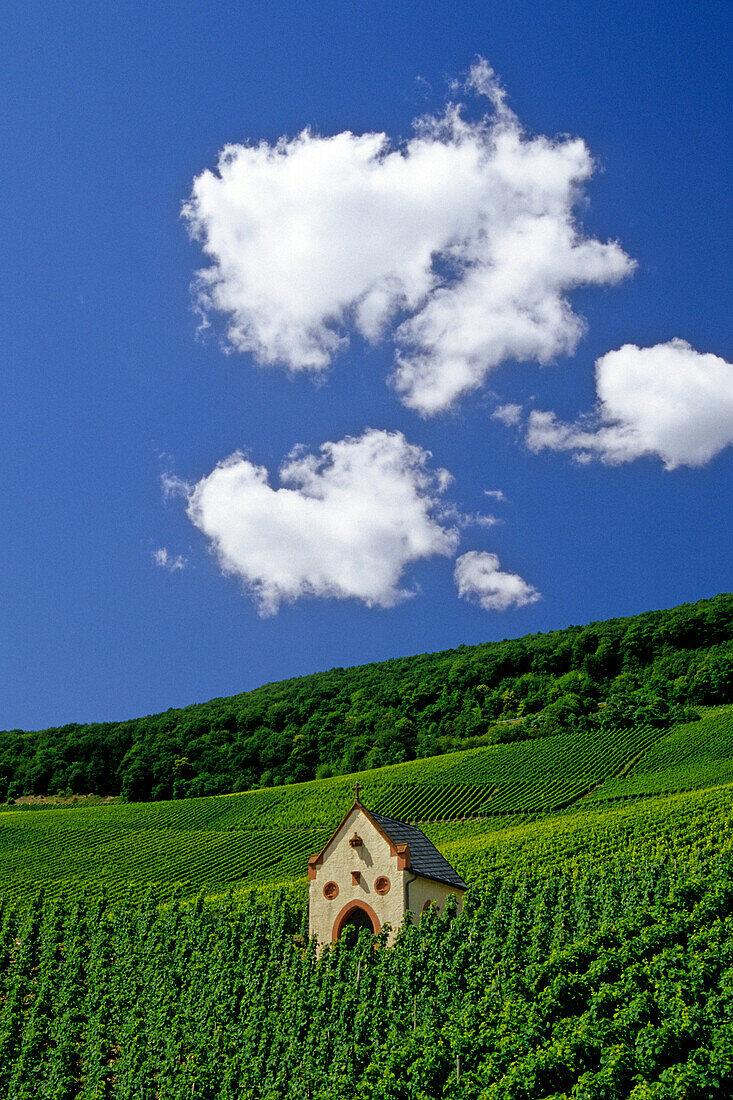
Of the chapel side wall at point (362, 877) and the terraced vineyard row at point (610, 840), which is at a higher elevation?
the chapel side wall at point (362, 877)

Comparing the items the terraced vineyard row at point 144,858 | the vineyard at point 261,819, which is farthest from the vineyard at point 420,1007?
the vineyard at point 261,819

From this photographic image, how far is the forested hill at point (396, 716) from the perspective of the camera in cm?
10075

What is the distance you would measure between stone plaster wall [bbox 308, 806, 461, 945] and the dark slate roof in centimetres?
24

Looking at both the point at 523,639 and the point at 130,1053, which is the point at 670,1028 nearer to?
the point at 130,1053

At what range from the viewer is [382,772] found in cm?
8262

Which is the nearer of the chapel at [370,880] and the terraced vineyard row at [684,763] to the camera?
the chapel at [370,880]

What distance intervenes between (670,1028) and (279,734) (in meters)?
100

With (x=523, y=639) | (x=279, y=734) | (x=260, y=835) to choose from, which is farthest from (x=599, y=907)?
(x=523, y=639)

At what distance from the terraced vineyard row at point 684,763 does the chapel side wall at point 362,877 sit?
40.7 meters

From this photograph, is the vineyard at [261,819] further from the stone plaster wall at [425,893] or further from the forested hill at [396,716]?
the stone plaster wall at [425,893]

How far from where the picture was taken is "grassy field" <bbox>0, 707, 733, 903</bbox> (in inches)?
1681

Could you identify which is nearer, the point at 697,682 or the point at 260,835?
the point at 260,835

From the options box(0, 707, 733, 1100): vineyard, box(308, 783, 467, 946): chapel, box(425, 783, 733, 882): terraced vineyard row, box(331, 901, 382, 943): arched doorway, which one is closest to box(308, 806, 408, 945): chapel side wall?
box(308, 783, 467, 946): chapel

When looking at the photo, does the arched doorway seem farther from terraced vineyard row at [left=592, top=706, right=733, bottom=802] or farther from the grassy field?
terraced vineyard row at [left=592, top=706, right=733, bottom=802]
